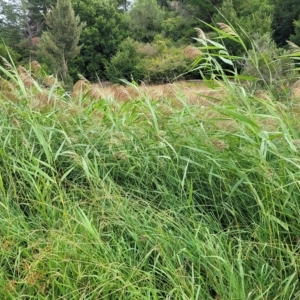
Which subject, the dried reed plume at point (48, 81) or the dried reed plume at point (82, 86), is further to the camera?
the dried reed plume at point (82, 86)

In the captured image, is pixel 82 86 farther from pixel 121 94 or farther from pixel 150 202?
pixel 150 202

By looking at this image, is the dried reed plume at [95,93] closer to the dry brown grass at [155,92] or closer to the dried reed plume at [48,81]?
the dry brown grass at [155,92]

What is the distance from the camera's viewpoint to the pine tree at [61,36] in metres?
24.0

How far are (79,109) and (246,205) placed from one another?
3.56 ft

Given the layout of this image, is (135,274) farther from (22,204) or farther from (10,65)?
(10,65)

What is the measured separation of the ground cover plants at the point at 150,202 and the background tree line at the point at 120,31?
19.9 m

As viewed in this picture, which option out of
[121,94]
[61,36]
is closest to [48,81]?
[121,94]

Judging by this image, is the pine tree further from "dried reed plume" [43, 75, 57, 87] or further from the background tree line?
"dried reed plume" [43, 75, 57, 87]

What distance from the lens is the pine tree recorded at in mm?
23969

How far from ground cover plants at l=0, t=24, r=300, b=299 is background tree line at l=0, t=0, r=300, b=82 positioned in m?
19.9

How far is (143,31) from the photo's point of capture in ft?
99.1

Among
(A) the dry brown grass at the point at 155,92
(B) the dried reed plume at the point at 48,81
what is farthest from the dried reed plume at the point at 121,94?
(B) the dried reed plume at the point at 48,81

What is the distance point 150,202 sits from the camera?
1677mm

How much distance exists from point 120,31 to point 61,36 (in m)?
6.58
